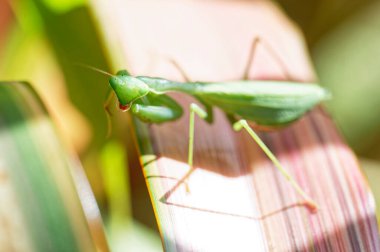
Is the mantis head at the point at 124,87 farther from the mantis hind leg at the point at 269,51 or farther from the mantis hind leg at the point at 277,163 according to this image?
the mantis hind leg at the point at 269,51

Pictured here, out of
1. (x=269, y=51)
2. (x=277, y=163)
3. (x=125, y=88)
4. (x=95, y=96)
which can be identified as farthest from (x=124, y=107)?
(x=269, y=51)

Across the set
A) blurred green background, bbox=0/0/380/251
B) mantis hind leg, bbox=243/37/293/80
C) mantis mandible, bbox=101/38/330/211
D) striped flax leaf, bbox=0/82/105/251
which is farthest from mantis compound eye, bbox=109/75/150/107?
mantis hind leg, bbox=243/37/293/80

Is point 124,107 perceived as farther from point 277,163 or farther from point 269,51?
point 269,51

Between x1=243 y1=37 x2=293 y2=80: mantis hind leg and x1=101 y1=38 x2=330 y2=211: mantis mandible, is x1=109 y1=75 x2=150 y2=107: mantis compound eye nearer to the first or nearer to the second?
x1=101 y1=38 x2=330 y2=211: mantis mandible

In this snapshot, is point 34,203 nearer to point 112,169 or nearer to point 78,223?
point 78,223

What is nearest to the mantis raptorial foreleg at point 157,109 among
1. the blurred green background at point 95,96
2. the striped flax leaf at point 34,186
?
the blurred green background at point 95,96

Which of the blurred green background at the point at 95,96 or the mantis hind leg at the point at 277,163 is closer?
the mantis hind leg at the point at 277,163

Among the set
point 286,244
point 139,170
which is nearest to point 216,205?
point 286,244
